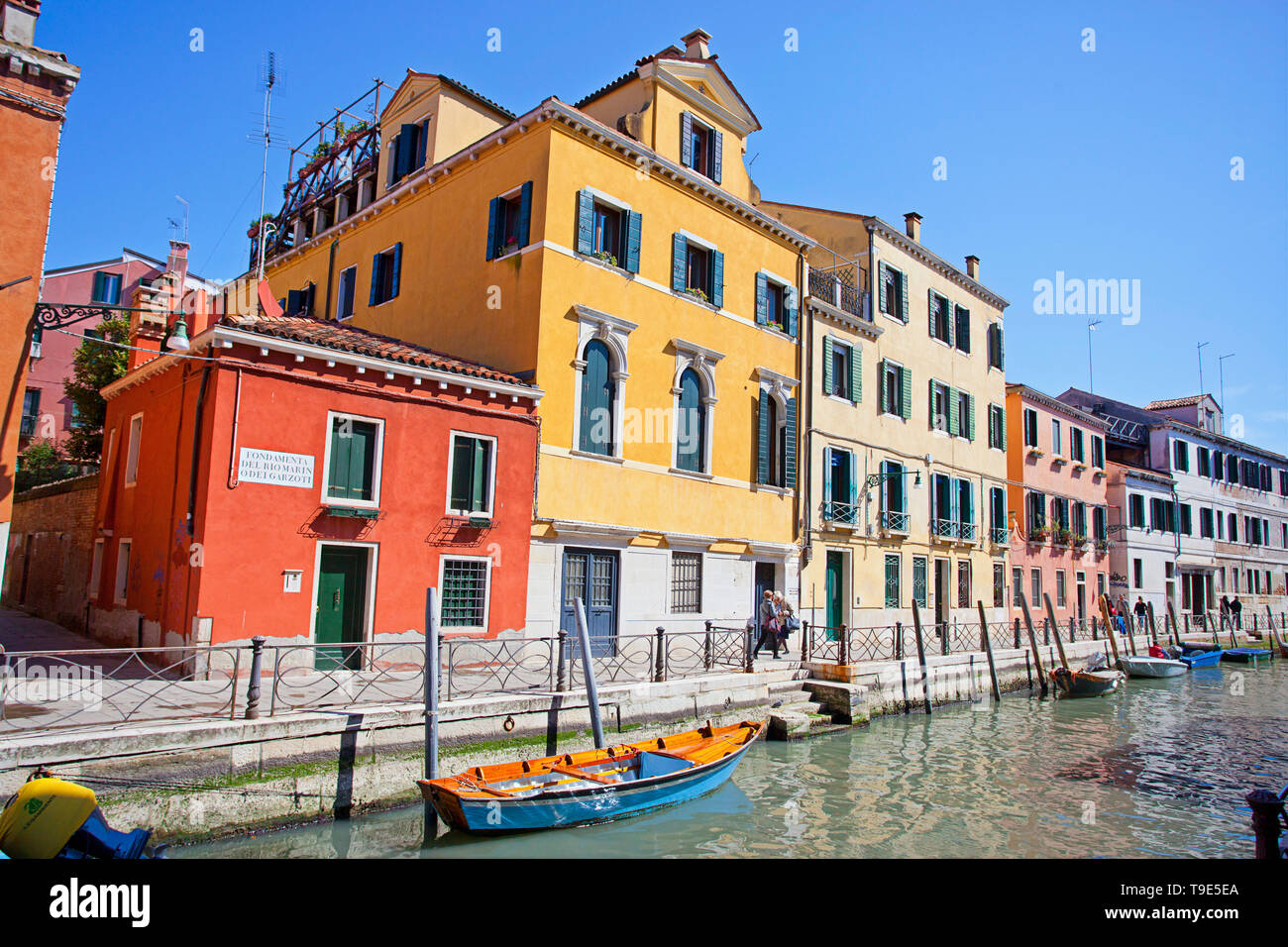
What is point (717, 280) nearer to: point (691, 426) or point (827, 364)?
point (691, 426)

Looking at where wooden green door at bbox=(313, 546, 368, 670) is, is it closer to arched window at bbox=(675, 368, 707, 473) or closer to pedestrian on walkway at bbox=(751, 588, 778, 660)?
arched window at bbox=(675, 368, 707, 473)

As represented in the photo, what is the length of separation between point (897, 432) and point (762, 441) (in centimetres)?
653

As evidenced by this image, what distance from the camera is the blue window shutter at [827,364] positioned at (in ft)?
71.1

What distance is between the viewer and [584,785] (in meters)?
9.20

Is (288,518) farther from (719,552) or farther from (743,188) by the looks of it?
(743,188)

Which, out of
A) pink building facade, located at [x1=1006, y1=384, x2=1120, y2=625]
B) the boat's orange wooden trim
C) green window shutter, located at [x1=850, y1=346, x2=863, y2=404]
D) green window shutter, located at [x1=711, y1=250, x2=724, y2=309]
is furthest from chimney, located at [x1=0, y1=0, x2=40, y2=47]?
pink building facade, located at [x1=1006, y1=384, x2=1120, y2=625]

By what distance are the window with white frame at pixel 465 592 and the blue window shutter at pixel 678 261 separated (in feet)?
24.8

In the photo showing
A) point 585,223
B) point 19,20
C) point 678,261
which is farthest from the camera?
point 678,261

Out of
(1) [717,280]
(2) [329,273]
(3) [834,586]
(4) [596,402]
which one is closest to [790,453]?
(3) [834,586]

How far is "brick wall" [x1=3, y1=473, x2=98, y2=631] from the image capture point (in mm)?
16922

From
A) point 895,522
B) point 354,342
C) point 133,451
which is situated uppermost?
point 354,342

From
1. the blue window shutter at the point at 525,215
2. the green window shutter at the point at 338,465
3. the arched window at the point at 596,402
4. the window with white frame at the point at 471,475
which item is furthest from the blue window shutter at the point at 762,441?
the green window shutter at the point at 338,465

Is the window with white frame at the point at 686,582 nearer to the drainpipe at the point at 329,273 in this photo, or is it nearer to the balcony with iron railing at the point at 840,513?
the balcony with iron railing at the point at 840,513

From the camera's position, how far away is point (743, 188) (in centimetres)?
1980
